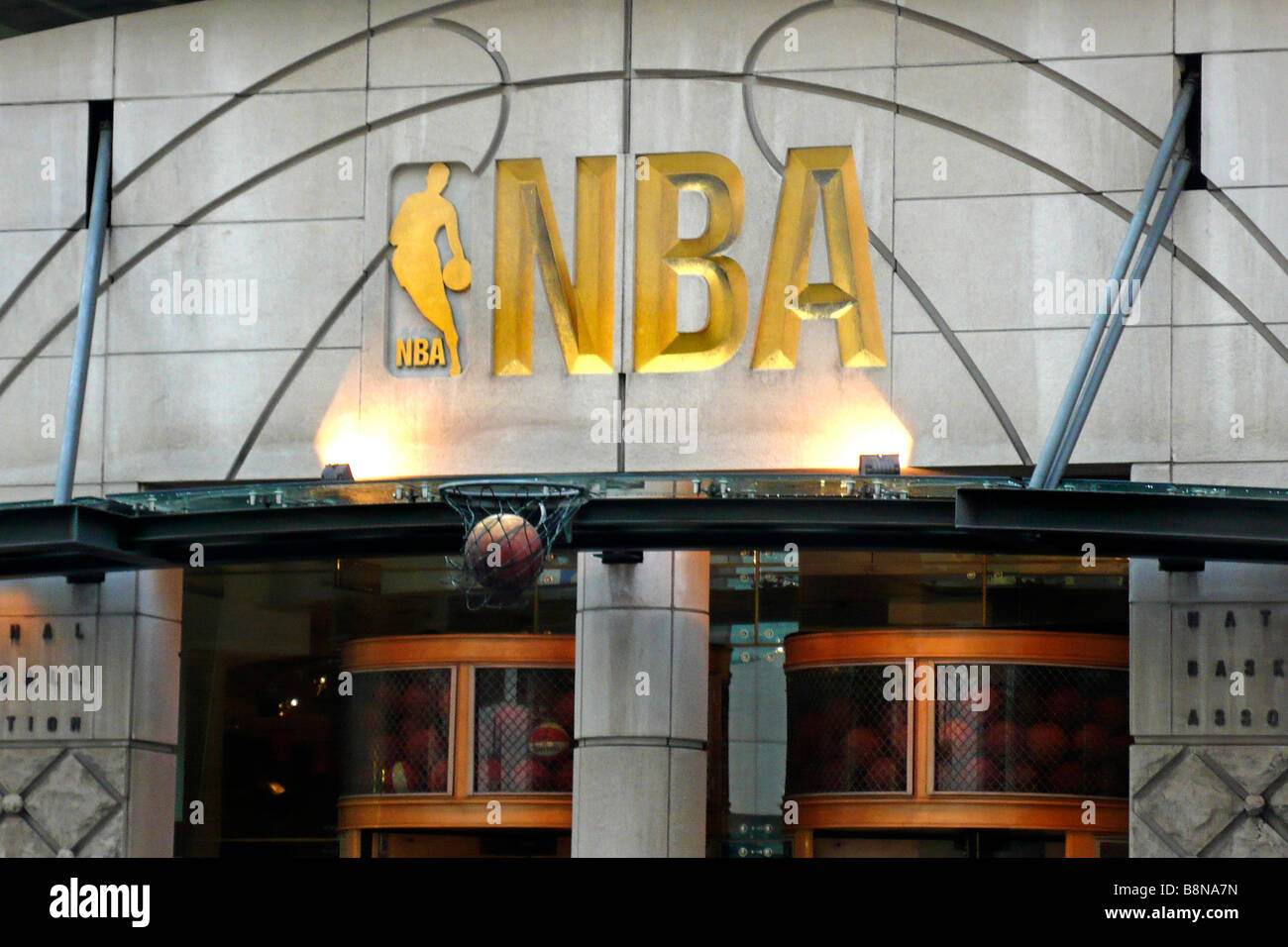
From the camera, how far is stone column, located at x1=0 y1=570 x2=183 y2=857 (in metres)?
20.7

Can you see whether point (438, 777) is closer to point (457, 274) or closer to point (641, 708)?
point (641, 708)

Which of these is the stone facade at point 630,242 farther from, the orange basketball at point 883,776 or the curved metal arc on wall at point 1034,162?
the orange basketball at point 883,776

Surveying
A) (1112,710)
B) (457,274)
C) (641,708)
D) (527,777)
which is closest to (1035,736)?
(1112,710)

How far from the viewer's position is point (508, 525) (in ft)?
57.8

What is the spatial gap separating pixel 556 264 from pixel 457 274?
3.20 feet

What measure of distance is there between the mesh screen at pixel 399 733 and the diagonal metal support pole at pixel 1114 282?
21.3ft

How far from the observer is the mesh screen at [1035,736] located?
20281 millimetres

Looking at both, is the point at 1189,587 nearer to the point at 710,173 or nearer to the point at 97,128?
the point at 710,173

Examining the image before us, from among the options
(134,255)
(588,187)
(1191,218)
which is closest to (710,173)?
(588,187)

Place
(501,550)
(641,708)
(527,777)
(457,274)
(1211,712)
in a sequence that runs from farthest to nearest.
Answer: (527,777) → (457,274) → (641,708) → (1211,712) → (501,550)

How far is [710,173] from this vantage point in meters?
20.4

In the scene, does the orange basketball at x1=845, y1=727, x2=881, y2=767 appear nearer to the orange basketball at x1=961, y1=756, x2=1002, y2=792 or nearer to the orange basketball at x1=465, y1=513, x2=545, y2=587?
the orange basketball at x1=961, y1=756, x2=1002, y2=792

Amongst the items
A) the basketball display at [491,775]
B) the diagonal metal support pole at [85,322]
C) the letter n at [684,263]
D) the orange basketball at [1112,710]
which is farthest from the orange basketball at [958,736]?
the diagonal metal support pole at [85,322]

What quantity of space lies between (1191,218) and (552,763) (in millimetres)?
7868
